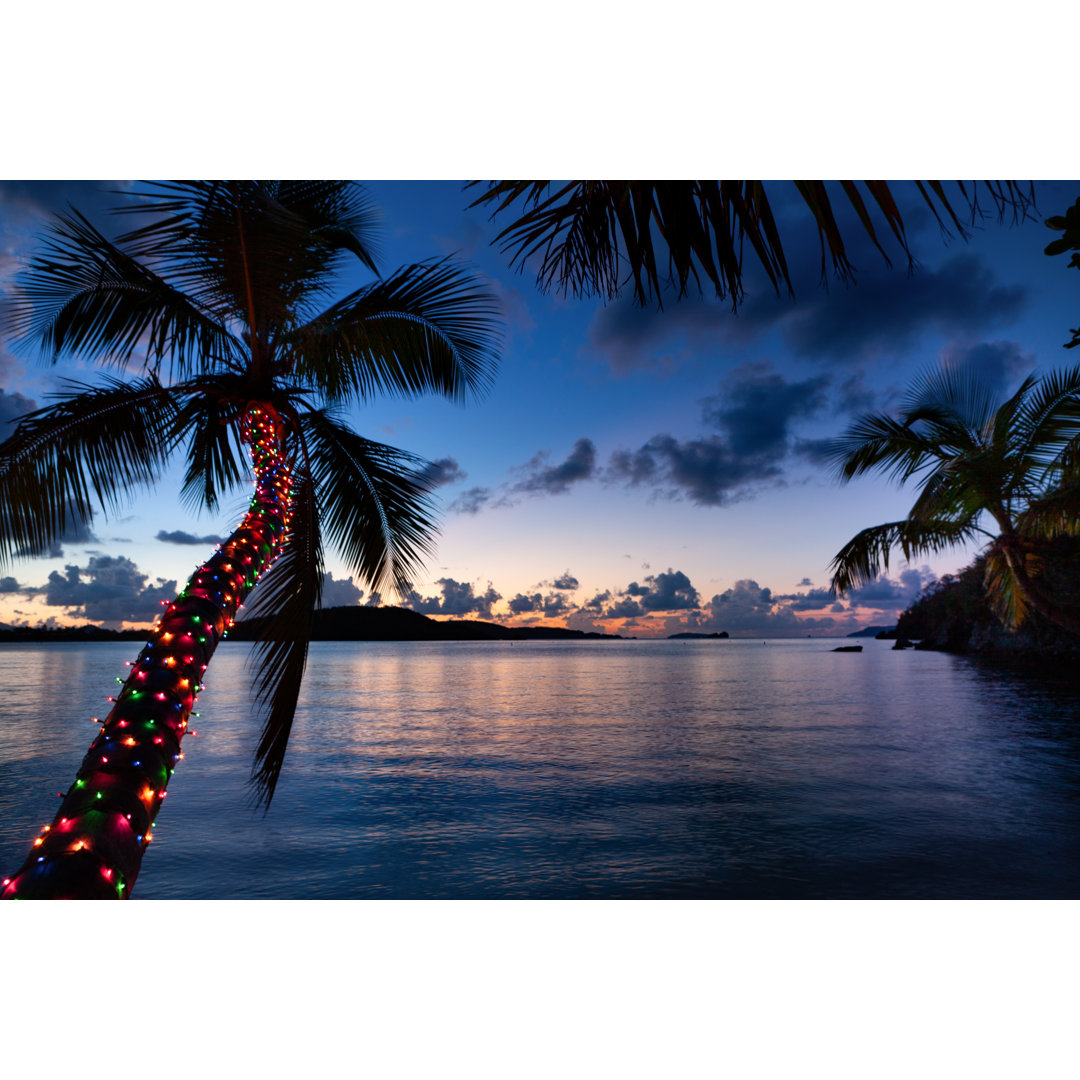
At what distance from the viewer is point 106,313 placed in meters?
3.29

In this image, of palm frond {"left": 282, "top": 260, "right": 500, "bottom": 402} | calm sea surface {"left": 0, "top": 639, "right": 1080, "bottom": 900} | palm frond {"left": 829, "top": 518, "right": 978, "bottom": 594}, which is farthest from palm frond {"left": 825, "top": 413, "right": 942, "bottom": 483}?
palm frond {"left": 282, "top": 260, "right": 500, "bottom": 402}

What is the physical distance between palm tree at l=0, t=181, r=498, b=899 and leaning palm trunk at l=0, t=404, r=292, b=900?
1cm

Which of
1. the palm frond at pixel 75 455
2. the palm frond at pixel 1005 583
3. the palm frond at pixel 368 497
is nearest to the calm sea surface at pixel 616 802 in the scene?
the palm frond at pixel 1005 583

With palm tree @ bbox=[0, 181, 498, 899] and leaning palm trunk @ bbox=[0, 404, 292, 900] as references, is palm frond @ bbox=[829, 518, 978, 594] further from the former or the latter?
leaning palm trunk @ bbox=[0, 404, 292, 900]

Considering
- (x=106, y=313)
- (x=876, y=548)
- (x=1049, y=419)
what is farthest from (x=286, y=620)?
(x=876, y=548)

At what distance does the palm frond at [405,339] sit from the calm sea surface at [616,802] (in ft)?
10.6

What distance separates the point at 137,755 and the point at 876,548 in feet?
21.9

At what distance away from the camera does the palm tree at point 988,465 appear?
4.80 meters

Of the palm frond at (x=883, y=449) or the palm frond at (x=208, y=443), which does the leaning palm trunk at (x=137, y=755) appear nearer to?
the palm frond at (x=208, y=443)

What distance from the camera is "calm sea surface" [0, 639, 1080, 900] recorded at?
14.2 feet
